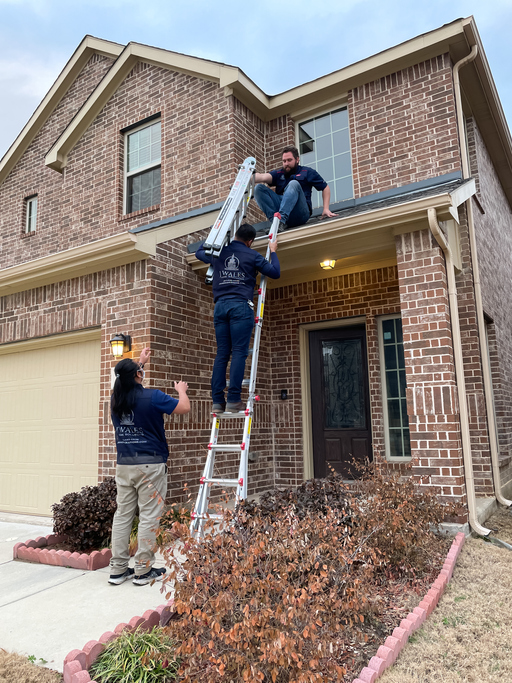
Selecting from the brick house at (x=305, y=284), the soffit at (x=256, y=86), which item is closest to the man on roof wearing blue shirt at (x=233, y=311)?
the brick house at (x=305, y=284)

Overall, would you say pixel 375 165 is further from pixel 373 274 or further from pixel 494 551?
pixel 494 551

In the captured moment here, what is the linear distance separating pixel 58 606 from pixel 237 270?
3063 mm

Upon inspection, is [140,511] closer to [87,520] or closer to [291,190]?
[87,520]

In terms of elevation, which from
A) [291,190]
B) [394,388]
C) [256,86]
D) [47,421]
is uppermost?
[256,86]

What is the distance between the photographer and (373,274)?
23.2 ft

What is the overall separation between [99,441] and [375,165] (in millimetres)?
5225

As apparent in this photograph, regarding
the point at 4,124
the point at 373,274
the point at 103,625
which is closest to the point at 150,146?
the point at 373,274

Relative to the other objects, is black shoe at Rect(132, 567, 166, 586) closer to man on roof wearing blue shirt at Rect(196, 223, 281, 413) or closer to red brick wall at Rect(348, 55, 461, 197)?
man on roof wearing blue shirt at Rect(196, 223, 281, 413)

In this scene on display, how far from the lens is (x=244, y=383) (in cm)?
473

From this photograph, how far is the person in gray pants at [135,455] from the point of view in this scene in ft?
13.3

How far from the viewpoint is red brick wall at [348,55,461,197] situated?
6.71m

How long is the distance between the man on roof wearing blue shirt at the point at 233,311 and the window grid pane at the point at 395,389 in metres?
2.65

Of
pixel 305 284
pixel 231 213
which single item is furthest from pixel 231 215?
pixel 305 284

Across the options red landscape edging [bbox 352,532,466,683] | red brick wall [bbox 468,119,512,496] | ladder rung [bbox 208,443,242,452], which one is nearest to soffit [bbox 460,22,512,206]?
red brick wall [bbox 468,119,512,496]
